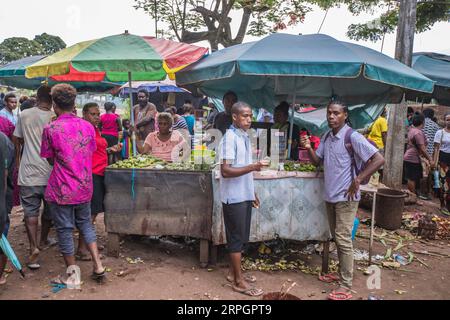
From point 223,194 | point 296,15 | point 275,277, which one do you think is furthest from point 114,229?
point 296,15

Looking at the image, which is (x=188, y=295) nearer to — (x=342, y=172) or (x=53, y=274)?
(x=53, y=274)

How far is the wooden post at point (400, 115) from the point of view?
299 inches

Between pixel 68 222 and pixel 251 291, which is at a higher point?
pixel 68 222

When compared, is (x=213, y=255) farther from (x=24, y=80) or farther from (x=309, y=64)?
(x=24, y=80)

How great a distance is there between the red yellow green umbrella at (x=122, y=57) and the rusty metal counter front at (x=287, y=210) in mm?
1758

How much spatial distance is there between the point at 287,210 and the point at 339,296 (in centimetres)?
108

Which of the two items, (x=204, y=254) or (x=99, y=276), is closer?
(x=99, y=276)

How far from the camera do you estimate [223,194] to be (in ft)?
12.2

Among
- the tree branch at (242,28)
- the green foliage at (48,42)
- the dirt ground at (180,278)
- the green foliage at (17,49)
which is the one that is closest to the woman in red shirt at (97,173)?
the dirt ground at (180,278)

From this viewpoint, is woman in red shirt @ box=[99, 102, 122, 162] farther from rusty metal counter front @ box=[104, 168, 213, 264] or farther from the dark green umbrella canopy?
rusty metal counter front @ box=[104, 168, 213, 264]

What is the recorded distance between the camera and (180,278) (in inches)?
165

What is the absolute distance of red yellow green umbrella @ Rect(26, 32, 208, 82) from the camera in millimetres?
4598

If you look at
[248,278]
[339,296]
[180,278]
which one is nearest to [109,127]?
[180,278]

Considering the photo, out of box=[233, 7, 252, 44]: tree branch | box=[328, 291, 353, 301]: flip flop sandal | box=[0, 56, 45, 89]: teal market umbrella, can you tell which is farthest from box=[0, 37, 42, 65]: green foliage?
box=[328, 291, 353, 301]: flip flop sandal
